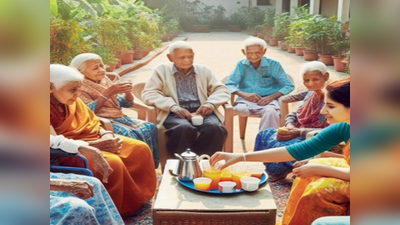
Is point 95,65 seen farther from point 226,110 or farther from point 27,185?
point 27,185

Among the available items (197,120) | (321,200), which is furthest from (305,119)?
(321,200)

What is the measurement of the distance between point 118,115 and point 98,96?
24cm

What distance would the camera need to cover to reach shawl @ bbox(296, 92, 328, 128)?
338cm

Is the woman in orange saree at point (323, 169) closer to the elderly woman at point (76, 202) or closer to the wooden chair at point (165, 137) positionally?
the elderly woman at point (76, 202)

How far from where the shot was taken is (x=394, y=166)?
0.44 metres

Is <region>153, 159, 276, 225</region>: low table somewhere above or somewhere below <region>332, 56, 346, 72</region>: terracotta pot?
below

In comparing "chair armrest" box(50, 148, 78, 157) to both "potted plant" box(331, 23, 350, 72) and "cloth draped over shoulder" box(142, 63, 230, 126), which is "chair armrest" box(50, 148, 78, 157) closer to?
"cloth draped over shoulder" box(142, 63, 230, 126)

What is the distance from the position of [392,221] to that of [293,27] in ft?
41.0

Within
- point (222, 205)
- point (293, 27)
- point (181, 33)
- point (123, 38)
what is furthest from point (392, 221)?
point (181, 33)

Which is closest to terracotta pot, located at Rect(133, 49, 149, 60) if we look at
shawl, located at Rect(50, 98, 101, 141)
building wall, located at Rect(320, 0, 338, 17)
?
building wall, located at Rect(320, 0, 338, 17)

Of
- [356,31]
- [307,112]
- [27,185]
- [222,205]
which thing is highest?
[356,31]

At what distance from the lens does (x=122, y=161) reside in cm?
296

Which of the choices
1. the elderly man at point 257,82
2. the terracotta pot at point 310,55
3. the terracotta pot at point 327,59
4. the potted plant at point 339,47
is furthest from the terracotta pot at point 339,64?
the elderly man at point 257,82

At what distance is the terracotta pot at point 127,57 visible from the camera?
10.8m
